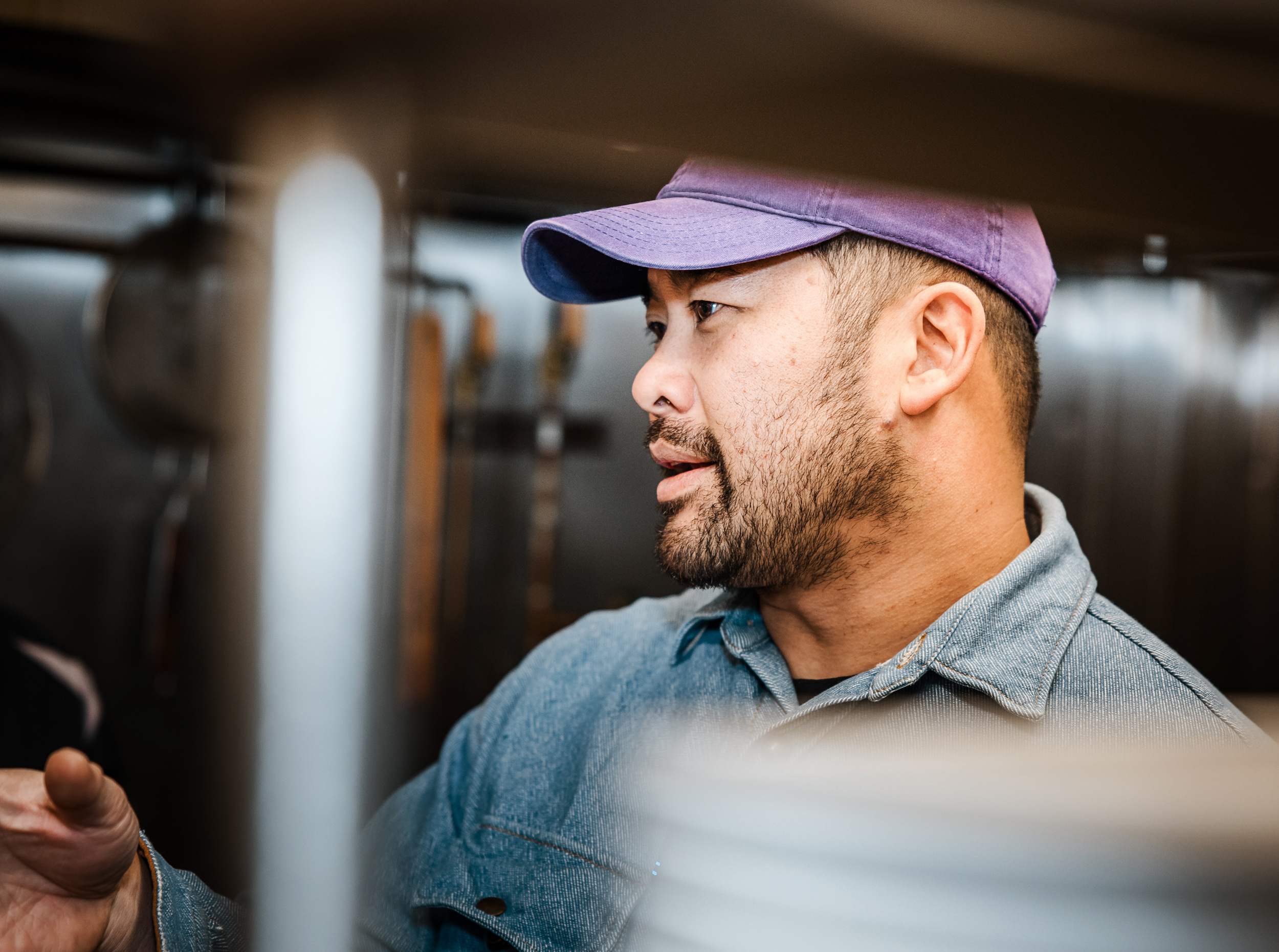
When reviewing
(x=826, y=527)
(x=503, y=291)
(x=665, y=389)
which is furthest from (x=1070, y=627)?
(x=503, y=291)

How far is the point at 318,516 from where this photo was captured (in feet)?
0.61

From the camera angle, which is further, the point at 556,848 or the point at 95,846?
the point at 556,848

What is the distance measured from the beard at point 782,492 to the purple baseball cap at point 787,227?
72 mm

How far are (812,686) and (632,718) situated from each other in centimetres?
11

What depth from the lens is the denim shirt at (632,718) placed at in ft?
1.51

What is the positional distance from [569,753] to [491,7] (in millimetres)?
490

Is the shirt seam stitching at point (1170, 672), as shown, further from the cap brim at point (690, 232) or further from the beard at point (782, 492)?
the cap brim at point (690, 232)

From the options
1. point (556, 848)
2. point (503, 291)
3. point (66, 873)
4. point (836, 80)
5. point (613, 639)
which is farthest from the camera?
point (503, 291)

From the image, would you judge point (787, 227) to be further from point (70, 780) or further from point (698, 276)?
point (70, 780)

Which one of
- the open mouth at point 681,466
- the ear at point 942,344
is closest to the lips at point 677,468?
the open mouth at point 681,466

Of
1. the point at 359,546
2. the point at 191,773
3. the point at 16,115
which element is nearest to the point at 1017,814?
the point at 359,546

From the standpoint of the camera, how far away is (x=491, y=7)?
17cm

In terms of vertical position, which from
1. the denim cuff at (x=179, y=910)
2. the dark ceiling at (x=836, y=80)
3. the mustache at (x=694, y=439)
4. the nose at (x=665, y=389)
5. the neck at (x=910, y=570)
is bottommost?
the denim cuff at (x=179, y=910)

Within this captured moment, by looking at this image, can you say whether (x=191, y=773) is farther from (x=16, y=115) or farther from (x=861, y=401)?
(x=861, y=401)
